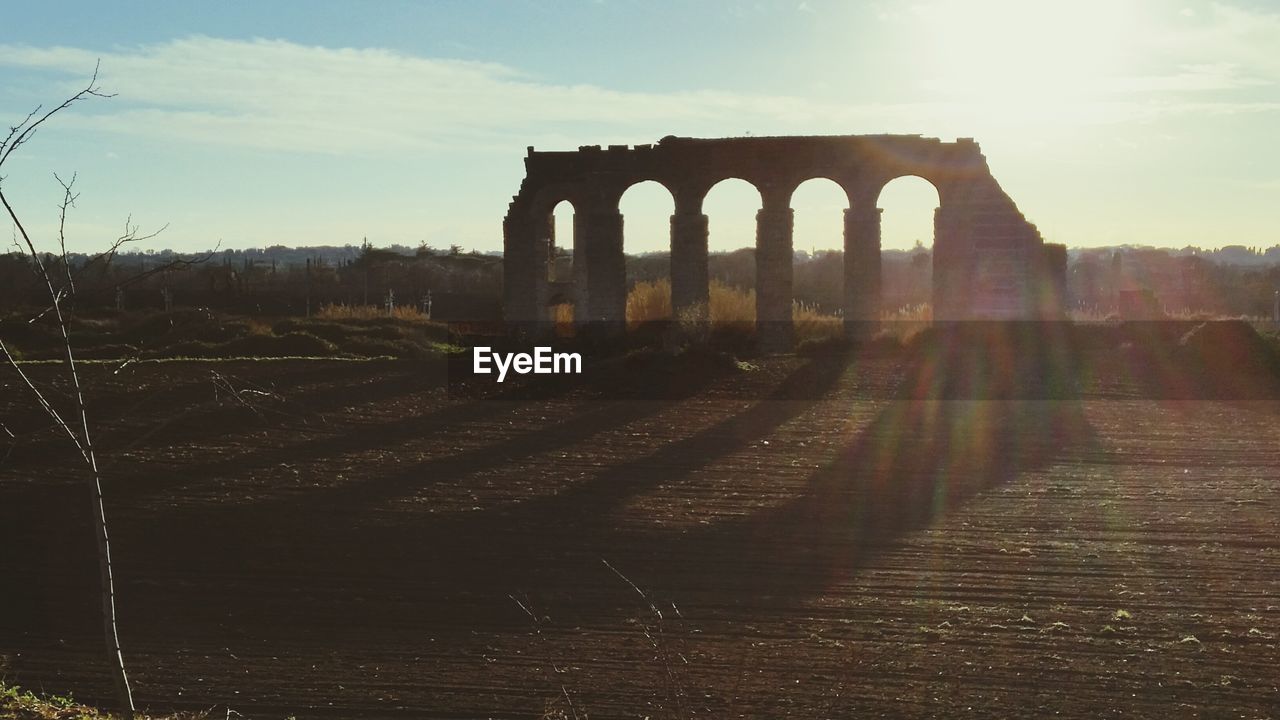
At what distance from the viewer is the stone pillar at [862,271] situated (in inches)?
1004

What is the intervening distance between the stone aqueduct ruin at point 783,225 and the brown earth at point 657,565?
8.66 metres

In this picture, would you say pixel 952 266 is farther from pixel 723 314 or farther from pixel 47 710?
pixel 47 710

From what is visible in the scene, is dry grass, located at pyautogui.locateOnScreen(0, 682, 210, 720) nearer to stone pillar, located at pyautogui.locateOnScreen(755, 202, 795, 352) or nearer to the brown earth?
the brown earth

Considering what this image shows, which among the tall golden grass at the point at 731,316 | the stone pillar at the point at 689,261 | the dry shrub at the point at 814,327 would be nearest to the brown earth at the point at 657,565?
the stone pillar at the point at 689,261

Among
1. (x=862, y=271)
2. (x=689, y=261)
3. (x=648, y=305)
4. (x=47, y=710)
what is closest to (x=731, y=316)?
(x=648, y=305)

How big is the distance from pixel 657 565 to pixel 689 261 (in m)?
17.4

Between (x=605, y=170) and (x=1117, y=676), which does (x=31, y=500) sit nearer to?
(x=1117, y=676)

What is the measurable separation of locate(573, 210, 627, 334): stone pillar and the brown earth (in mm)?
10520

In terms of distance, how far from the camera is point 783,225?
26000 millimetres

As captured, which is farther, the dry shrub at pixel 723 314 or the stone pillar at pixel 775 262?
the dry shrub at pixel 723 314

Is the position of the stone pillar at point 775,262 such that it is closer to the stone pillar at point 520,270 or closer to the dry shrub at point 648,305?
the dry shrub at point 648,305

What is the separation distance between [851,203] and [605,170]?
5110 mm

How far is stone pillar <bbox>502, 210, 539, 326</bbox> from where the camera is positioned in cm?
2773

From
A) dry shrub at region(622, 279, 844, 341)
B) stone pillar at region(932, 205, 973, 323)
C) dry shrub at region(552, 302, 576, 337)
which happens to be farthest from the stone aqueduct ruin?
dry shrub at region(622, 279, 844, 341)
